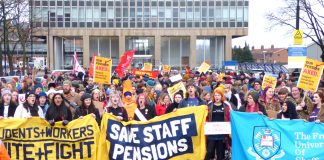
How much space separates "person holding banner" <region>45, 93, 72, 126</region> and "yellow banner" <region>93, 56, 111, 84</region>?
5777 mm

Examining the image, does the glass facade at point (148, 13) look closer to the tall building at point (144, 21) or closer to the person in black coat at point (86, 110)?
the tall building at point (144, 21)

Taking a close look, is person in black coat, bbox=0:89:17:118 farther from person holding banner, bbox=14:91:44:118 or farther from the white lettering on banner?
the white lettering on banner

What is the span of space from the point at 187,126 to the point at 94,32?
184ft

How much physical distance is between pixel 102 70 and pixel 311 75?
634 centimetres

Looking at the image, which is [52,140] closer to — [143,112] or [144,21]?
[143,112]

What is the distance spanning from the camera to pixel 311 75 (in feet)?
37.3

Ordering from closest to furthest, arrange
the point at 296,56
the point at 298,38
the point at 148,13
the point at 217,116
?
1. the point at 217,116
2. the point at 296,56
3. the point at 298,38
4. the point at 148,13

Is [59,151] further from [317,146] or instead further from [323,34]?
[323,34]

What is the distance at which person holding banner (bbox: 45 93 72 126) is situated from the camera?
8.08m

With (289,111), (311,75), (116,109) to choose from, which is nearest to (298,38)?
(311,75)

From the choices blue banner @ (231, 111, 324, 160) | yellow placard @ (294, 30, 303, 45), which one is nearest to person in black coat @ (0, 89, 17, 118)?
blue banner @ (231, 111, 324, 160)

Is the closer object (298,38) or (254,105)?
(254,105)

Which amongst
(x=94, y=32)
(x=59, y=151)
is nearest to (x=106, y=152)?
(x=59, y=151)

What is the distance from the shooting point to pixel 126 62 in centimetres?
2095
